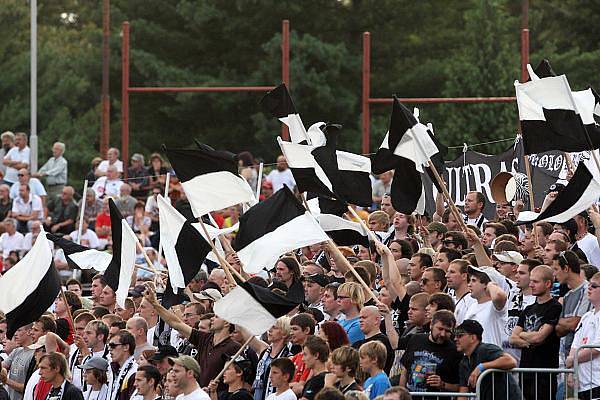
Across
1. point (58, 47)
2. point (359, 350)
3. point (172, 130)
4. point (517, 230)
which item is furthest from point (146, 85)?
point (359, 350)

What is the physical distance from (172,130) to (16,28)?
7829 mm

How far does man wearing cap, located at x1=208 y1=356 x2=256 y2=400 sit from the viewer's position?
43.0ft

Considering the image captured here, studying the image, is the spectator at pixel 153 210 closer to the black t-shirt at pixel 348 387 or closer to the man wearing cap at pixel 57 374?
the man wearing cap at pixel 57 374

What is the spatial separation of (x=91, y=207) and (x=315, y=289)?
36.6 ft

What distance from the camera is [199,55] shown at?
4606 centimetres

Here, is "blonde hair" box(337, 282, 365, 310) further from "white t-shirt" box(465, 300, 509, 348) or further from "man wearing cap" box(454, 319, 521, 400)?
"man wearing cap" box(454, 319, 521, 400)

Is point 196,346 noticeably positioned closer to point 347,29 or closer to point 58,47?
point 347,29

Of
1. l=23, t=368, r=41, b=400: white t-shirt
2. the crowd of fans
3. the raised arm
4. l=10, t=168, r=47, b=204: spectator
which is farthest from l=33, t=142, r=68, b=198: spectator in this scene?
the raised arm

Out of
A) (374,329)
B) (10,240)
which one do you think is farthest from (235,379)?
(10,240)

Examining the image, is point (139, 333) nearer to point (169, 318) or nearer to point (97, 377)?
point (169, 318)

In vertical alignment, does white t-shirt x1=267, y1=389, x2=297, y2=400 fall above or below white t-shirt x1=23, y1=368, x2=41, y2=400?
above

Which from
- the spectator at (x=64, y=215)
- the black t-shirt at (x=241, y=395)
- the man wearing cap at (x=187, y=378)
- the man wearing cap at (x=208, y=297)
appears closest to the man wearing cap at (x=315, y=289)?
the man wearing cap at (x=208, y=297)

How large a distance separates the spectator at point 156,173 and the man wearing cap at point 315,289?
11.6 m

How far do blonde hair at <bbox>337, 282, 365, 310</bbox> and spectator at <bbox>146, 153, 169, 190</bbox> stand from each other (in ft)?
42.7
